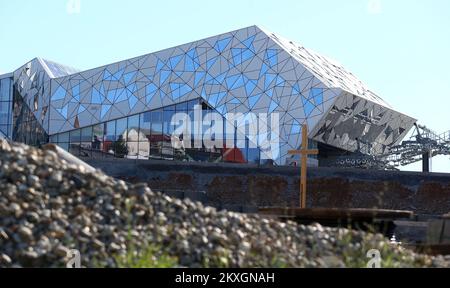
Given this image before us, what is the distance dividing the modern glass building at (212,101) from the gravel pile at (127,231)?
3631 cm

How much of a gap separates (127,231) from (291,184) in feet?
75.8

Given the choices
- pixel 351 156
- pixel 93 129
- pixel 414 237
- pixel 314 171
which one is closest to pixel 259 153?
pixel 351 156

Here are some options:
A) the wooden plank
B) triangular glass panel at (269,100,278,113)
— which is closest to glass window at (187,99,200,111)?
triangular glass panel at (269,100,278,113)

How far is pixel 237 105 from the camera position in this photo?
4816 centimetres

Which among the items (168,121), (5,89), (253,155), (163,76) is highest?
(5,89)

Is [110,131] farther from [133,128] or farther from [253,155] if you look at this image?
[253,155]

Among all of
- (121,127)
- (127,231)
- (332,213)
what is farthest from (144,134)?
(127,231)

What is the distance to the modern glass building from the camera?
47281mm

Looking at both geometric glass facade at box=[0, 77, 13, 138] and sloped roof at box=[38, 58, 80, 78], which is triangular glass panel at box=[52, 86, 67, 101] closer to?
sloped roof at box=[38, 58, 80, 78]

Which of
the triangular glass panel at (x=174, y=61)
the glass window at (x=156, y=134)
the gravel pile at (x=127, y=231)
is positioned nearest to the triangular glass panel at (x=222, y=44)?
the triangular glass panel at (x=174, y=61)

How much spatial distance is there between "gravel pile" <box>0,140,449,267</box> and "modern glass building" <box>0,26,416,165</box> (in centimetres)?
3631

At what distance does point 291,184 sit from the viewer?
103ft
